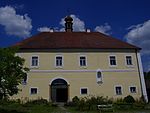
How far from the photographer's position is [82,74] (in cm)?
3177

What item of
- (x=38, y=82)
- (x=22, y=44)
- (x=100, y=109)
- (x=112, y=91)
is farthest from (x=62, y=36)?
(x=100, y=109)

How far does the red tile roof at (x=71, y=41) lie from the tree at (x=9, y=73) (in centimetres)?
1394

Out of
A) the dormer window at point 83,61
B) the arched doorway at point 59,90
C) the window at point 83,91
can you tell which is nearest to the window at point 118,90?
the window at point 83,91

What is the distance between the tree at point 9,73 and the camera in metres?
17.4

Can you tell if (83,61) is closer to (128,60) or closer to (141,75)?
(128,60)

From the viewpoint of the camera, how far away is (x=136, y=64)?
33.0 meters

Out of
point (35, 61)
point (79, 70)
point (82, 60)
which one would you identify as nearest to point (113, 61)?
point (82, 60)

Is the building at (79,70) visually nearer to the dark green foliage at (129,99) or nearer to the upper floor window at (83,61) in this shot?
the upper floor window at (83,61)

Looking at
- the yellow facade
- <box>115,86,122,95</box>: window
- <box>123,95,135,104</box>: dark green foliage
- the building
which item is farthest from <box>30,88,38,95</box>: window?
<box>123,95,135,104</box>: dark green foliage

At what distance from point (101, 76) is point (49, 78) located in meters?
7.14

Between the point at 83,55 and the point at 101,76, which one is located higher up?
the point at 83,55

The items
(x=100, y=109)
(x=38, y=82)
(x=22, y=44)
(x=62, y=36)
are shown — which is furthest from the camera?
(x=62, y=36)

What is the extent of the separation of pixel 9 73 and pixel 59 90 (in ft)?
48.2

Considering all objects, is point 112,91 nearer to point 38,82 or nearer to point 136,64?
point 136,64
